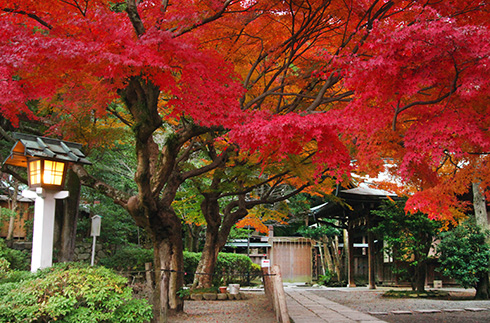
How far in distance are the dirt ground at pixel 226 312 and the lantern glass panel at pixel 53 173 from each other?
358cm

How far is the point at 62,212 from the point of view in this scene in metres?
12.8

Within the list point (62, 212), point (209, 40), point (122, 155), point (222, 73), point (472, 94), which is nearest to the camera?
point (472, 94)

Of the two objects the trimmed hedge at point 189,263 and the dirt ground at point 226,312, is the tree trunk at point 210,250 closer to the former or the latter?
the trimmed hedge at point 189,263

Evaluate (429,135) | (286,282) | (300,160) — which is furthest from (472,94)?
(286,282)

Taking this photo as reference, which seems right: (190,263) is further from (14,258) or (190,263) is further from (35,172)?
(35,172)

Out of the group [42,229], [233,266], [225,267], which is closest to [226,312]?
[42,229]

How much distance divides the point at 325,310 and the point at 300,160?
336 cm

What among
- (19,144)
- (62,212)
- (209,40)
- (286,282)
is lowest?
(286,282)

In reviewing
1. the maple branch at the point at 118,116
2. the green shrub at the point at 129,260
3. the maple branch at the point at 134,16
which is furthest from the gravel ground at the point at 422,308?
the green shrub at the point at 129,260

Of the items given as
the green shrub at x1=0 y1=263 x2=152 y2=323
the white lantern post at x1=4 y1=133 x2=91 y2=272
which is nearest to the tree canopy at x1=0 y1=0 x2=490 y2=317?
the white lantern post at x1=4 y1=133 x2=91 y2=272

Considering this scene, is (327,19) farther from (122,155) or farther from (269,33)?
(122,155)

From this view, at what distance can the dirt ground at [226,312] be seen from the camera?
26.5ft

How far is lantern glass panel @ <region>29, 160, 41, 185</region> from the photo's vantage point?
225 inches

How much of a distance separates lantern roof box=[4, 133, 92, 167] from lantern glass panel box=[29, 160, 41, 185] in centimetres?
11
